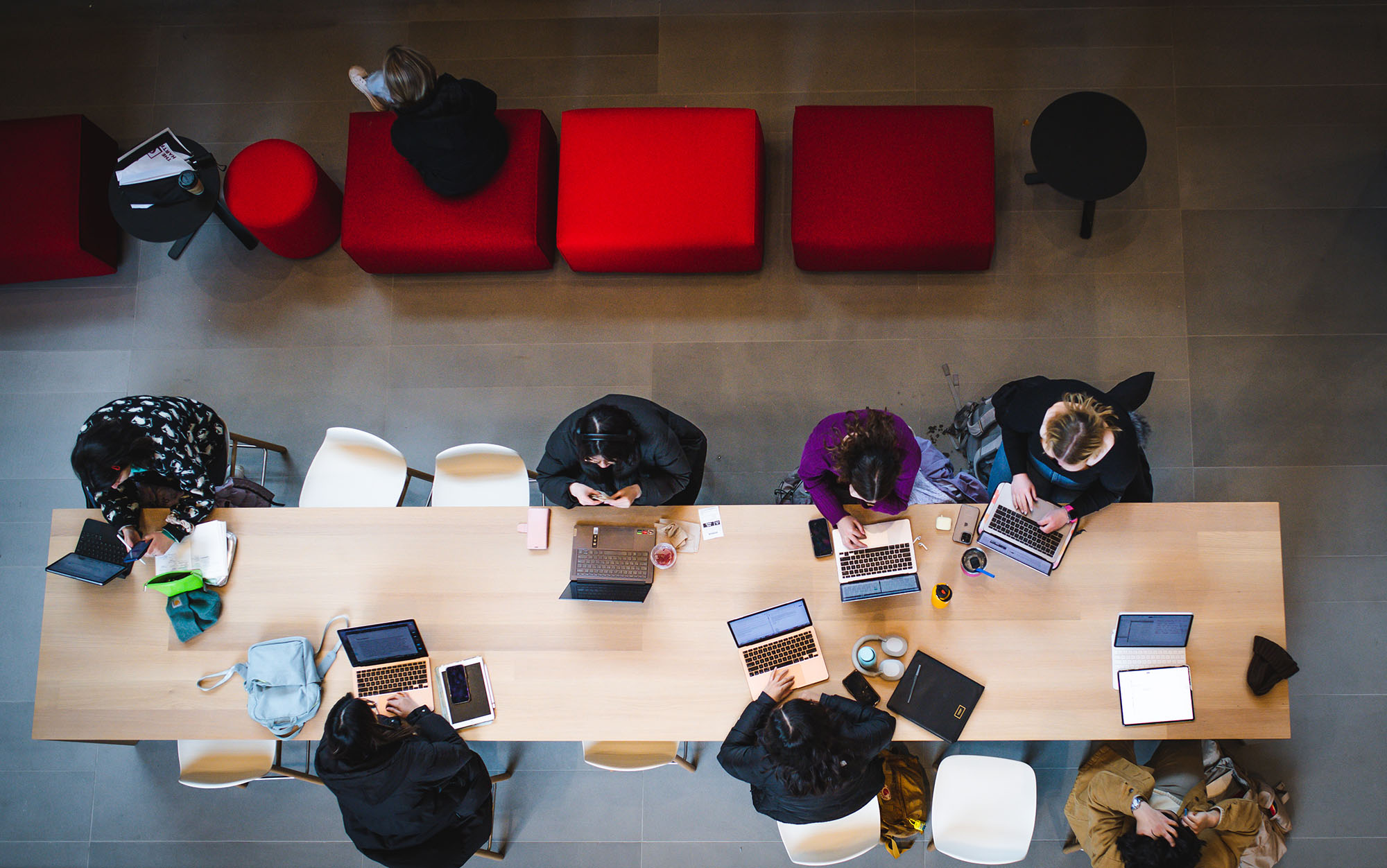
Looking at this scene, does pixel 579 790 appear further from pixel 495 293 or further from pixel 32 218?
pixel 32 218

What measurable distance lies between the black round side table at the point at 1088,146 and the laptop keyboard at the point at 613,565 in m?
2.39

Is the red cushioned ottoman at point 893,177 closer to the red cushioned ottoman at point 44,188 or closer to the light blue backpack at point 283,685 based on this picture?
the light blue backpack at point 283,685

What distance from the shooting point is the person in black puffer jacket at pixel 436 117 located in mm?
2898

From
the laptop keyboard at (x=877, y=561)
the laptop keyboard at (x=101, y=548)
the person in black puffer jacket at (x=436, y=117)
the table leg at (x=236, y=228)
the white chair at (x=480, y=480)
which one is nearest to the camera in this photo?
the laptop keyboard at (x=877, y=561)

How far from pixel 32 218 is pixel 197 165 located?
92cm

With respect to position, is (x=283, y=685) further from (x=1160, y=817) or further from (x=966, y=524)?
(x=1160, y=817)

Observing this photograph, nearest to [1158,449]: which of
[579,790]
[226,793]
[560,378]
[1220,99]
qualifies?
[1220,99]

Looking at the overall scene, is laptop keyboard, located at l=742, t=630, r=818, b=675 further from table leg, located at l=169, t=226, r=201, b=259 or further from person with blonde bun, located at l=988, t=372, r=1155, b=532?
table leg, located at l=169, t=226, r=201, b=259

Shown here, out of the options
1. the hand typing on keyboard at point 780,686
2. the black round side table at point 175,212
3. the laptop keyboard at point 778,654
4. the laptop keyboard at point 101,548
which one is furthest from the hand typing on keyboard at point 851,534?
the black round side table at point 175,212

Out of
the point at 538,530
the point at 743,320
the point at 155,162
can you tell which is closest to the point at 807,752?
the point at 538,530

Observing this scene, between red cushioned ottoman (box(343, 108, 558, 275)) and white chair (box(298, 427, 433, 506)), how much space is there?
95 centimetres

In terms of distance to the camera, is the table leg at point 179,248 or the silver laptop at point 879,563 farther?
the table leg at point 179,248

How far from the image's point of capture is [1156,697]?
2.49 meters

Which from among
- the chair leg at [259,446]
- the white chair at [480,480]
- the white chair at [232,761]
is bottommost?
the white chair at [232,761]
